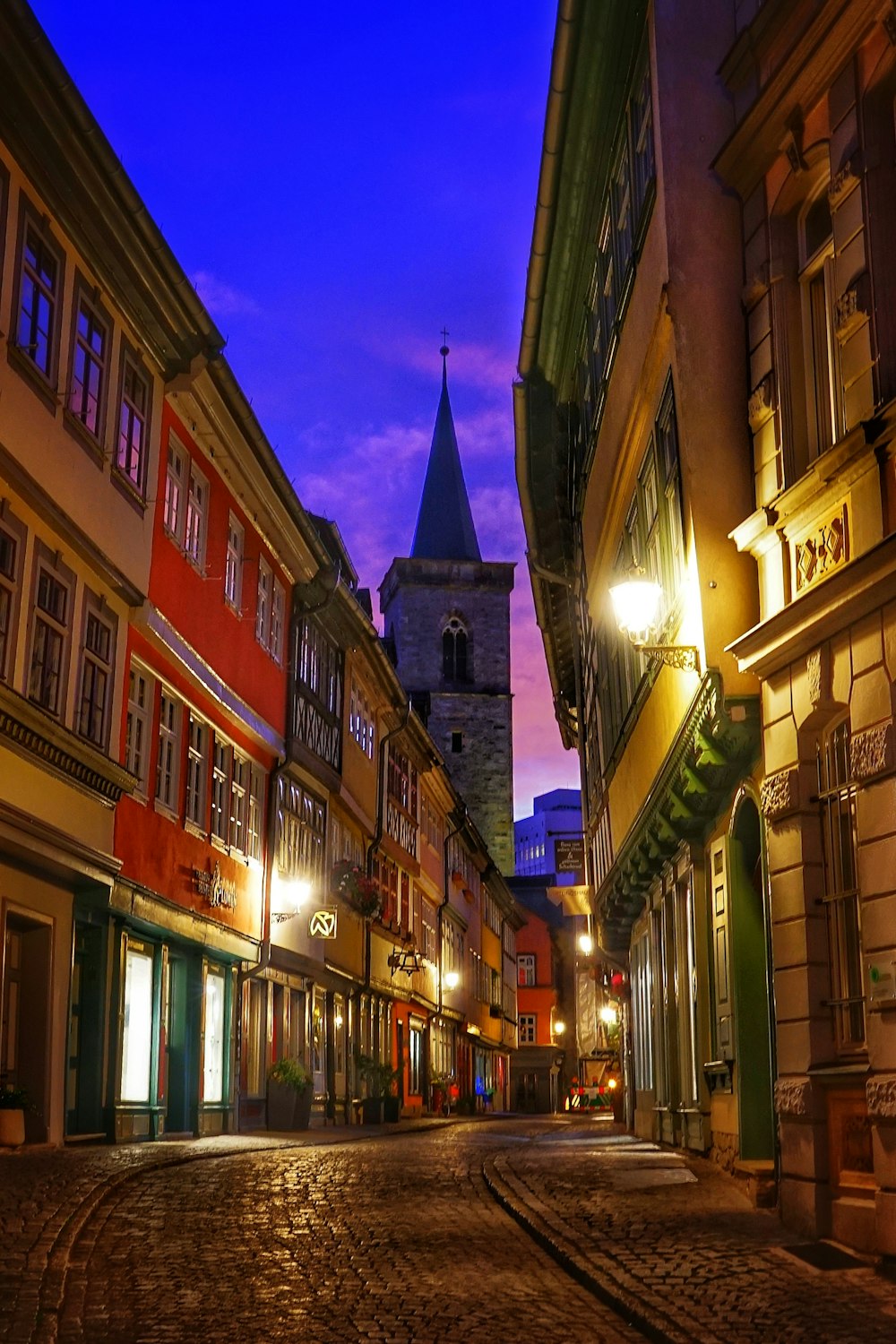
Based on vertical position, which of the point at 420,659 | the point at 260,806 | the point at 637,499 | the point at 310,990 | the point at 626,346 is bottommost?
the point at 310,990

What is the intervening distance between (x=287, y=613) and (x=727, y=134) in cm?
1751

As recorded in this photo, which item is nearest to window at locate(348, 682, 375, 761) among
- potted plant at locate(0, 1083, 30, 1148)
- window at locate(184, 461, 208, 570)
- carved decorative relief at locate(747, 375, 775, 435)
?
window at locate(184, 461, 208, 570)

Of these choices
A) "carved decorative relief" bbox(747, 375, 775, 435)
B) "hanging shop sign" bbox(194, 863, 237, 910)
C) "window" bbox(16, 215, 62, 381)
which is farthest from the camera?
"hanging shop sign" bbox(194, 863, 237, 910)

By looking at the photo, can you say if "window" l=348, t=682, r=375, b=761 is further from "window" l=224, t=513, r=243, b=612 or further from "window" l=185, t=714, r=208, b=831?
"window" l=185, t=714, r=208, b=831

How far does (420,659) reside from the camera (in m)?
85.5

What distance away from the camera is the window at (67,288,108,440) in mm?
18314

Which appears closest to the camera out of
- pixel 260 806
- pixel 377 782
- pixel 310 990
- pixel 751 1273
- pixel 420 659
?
pixel 751 1273

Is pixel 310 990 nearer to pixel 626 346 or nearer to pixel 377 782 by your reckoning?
pixel 377 782

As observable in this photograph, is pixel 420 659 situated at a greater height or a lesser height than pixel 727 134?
greater

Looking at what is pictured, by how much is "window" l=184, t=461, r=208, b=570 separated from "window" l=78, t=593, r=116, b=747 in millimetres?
3544

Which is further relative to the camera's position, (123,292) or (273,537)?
(273,537)

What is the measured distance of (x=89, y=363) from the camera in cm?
1888

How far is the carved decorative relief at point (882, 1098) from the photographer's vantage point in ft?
28.8

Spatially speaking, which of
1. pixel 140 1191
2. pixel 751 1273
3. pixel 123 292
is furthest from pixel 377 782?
pixel 751 1273
